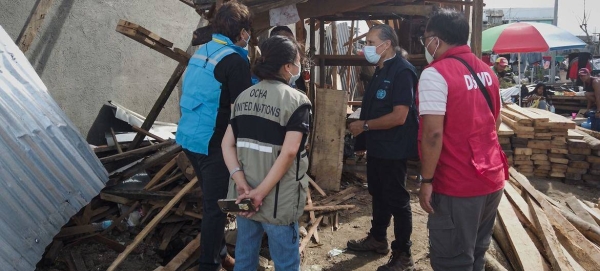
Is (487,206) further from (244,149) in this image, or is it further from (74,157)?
(74,157)

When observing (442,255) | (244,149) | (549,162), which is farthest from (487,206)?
(549,162)

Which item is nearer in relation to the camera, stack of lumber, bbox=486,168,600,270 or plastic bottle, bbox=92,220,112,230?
stack of lumber, bbox=486,168,600,270

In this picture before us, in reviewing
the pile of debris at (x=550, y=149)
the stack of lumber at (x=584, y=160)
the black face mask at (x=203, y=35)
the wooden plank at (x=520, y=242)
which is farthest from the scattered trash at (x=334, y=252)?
the stack of lumber at (x=584, y=160)

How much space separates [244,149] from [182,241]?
2186 millimetres

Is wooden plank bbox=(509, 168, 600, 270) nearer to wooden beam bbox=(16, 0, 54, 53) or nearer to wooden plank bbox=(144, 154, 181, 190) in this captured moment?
wooden plank bbox=(144, 154, 181, 190)

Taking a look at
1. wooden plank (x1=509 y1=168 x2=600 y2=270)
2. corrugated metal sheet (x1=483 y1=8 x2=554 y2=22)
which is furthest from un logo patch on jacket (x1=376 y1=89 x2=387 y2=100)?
corrugated metal sheet (x1=483 y1=8 x2=554 y2=22)

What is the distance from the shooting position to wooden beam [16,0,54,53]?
17.8 ft

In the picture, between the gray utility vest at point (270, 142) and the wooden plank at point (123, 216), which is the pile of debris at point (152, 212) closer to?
the wooden plank at point (123, 216)

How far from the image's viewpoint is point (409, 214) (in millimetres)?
3963

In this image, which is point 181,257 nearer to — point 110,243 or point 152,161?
point 110,243

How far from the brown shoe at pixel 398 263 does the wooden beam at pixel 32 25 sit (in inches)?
178

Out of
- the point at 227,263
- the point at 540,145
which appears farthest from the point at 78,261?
the point at 540,145

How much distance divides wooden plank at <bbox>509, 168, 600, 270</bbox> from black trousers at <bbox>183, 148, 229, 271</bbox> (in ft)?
9.89

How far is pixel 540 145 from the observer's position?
775 cm
